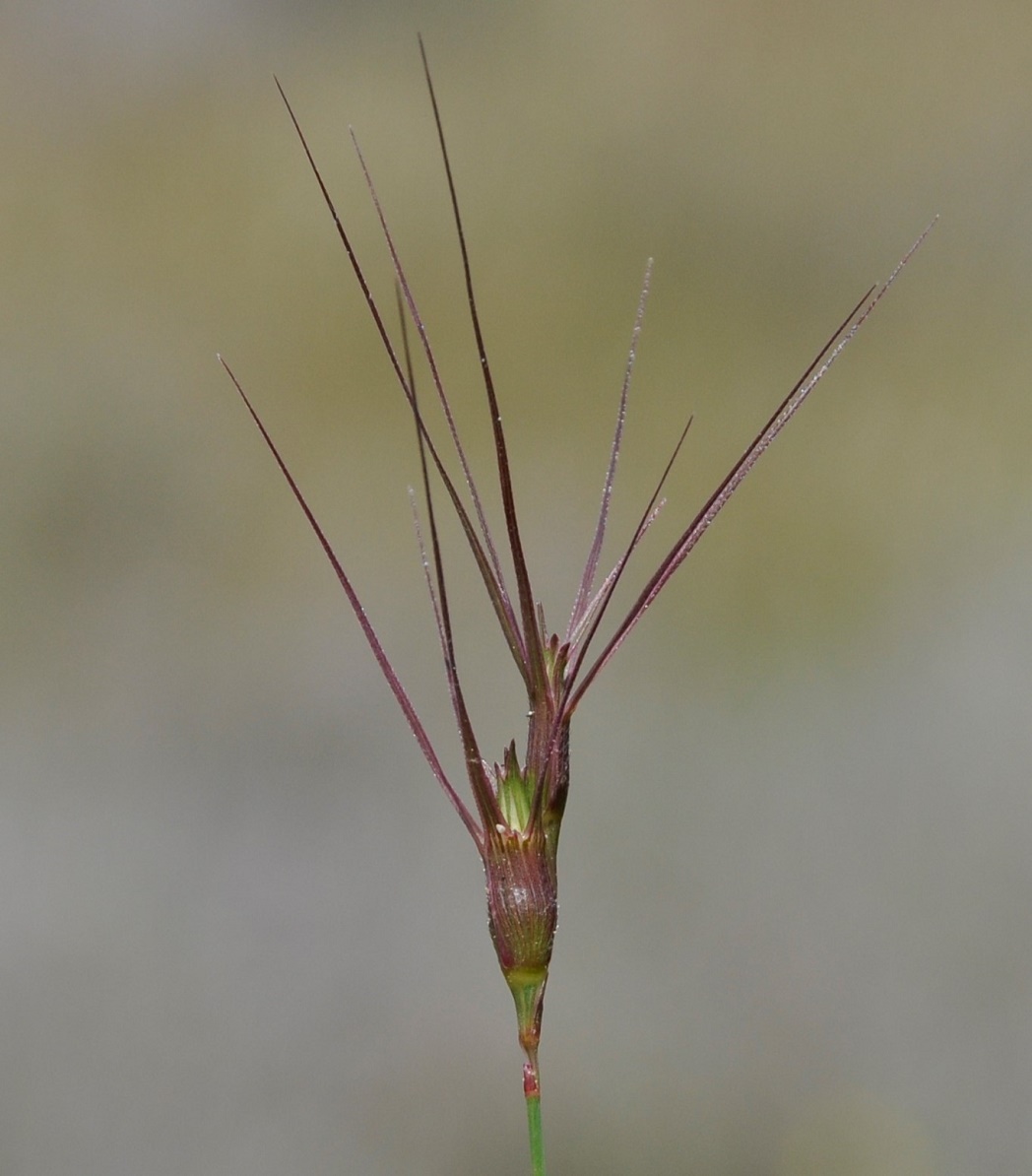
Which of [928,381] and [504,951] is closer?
[504,951]

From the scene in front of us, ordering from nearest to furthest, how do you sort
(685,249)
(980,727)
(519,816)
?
1. (519,816)
2. (980,727)
3. (685,249)

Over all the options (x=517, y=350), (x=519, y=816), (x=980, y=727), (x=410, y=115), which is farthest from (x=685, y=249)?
(x=519, y=816)

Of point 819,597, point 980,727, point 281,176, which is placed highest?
point 281,176

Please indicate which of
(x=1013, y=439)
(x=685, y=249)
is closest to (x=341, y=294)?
(x=685, y=249)

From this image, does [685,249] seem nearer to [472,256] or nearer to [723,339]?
[723,339]

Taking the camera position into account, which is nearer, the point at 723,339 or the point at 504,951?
the point at 504,951

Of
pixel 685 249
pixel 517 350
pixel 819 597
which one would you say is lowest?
pixel 819 597

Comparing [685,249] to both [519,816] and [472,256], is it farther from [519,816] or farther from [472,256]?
[519,816]

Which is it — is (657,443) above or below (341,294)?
below

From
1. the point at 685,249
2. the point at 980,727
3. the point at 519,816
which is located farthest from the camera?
the point at 685,249
